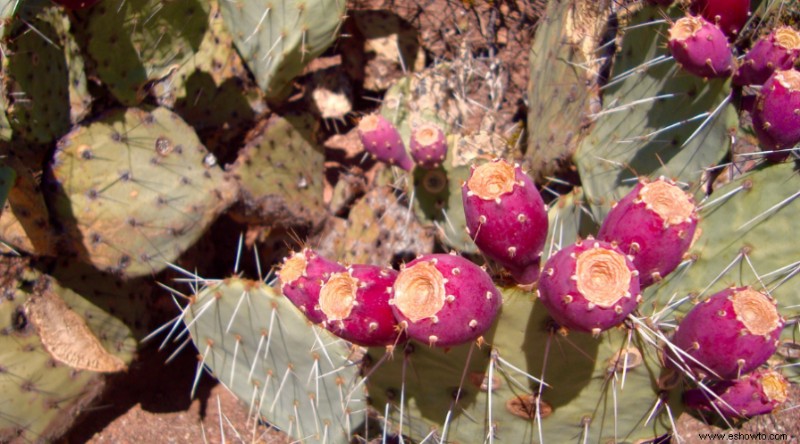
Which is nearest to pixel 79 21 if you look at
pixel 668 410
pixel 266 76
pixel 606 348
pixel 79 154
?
pixel 79 154

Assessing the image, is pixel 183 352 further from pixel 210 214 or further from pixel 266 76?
pixel 266 76

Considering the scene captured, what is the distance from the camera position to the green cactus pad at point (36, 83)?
6.95 ft

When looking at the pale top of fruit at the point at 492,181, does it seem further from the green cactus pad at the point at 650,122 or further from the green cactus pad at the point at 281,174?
the green cactus pad at the point at 281,174

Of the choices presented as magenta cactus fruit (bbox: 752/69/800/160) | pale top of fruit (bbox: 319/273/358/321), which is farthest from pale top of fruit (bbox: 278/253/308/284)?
magenta cactus fruit (bbox: 752/69/800/160)

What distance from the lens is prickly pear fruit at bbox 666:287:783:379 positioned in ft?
3.62

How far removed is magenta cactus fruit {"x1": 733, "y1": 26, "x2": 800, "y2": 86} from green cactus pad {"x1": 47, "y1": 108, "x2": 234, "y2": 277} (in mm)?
1673

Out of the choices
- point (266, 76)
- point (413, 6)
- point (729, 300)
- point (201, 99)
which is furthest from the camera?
point (413, 6)

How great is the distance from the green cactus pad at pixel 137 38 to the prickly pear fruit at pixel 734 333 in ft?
6.38

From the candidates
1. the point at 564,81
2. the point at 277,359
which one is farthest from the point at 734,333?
the point at 564,81

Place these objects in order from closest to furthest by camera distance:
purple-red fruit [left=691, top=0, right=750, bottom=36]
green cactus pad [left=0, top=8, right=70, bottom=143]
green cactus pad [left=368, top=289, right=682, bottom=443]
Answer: green cactus pad [left=368, top=289, right=682, bottom=443]
purple-red fruit [left=691, top=0, right=750, bottom=36]
green cactus pad [left=0, top=8, right=70, bottom=143]

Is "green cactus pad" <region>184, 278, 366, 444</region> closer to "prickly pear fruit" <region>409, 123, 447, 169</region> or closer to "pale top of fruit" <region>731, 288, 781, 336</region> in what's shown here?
"prickly pear fruit" <region>409, 123, 447, 169</region>

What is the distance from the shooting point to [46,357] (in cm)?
222

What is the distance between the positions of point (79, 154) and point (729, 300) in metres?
1.96

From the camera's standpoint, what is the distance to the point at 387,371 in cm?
146
